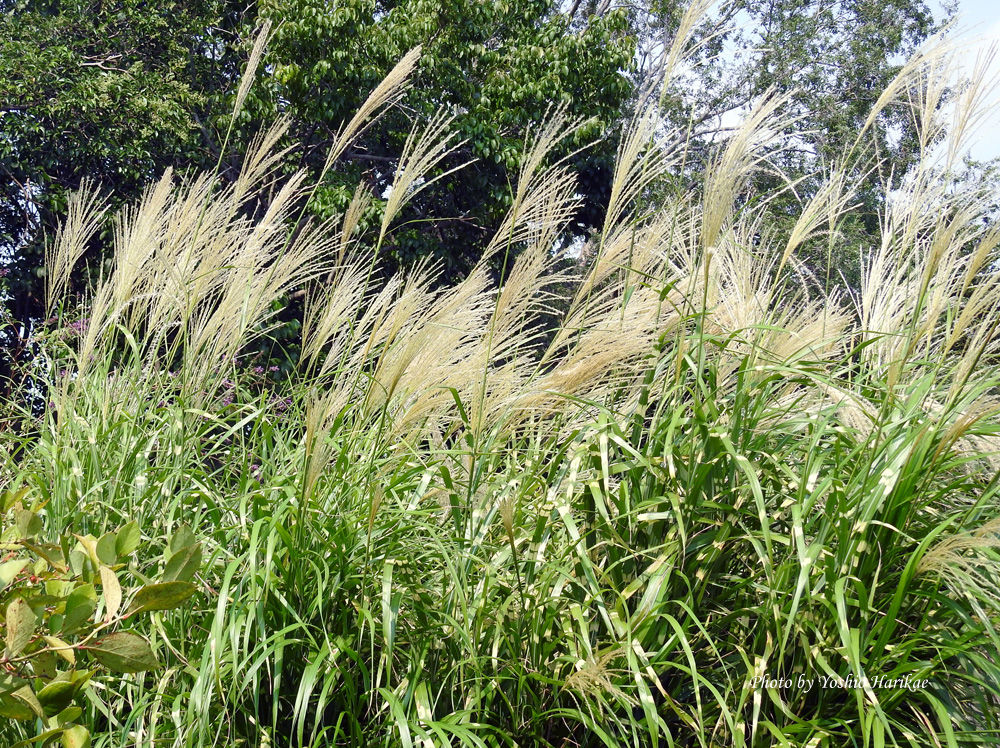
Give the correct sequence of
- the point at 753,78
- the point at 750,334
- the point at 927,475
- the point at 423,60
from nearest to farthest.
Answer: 1. the point at 927,475
2. the point at 750,334
3. the point at 423,60
4. the point at 753,78

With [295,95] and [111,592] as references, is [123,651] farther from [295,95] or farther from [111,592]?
[295,95]

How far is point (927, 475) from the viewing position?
184 centimetres

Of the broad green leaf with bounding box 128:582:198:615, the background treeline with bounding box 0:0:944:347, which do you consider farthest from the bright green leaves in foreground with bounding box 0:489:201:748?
the background treeline with bounding box 0:0:944:347

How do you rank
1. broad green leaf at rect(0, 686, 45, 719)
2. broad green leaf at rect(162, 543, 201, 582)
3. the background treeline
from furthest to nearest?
the background treeline, broad green leaf at rect(162, 543, 201, 582), broad green leaf at rect(0, 686, 45, 719)

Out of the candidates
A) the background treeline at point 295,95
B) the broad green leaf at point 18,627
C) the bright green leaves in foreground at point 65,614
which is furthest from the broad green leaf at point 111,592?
the background treeline at point 295,95

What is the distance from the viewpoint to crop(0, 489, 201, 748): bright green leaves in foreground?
1.27 metres

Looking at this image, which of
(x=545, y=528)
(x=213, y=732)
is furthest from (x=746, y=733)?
(x=213, y=732)

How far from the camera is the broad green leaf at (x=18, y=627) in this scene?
1237mm

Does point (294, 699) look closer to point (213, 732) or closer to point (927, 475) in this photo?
point (213, 732)

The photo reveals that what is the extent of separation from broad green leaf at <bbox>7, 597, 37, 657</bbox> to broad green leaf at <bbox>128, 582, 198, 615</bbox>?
16 centimetres

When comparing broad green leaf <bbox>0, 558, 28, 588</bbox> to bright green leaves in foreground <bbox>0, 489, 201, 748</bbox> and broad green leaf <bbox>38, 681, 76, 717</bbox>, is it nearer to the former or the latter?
bright green leaves in foreground <bbox>0, 489, 201, 748</bbox>

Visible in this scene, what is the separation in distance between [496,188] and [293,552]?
7.55m

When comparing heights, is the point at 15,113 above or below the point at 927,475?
above

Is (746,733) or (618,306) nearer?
(746,733)
